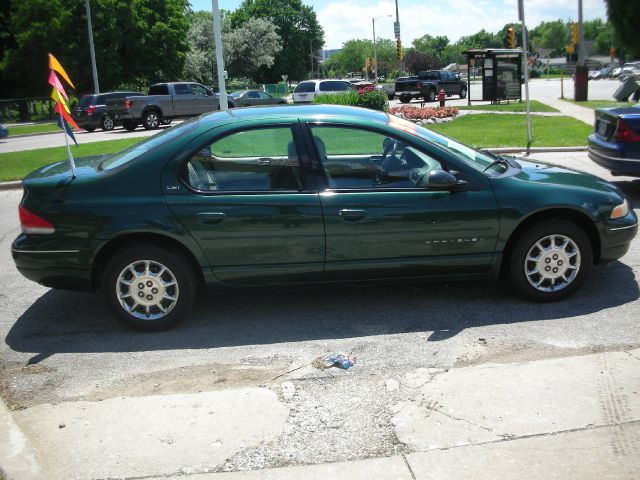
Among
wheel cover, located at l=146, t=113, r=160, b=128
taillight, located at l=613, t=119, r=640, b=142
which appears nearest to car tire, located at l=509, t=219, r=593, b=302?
taillight, located at l=613, t=119, r=640, b=142

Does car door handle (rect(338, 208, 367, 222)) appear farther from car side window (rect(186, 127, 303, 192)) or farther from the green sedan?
car side window (rect(186, 127, 303, 192))

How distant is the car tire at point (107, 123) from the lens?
1094 inches

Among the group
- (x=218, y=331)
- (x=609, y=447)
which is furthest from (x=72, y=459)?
(x=609, y=447)

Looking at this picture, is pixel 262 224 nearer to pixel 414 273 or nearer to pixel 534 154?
pixel 414 273

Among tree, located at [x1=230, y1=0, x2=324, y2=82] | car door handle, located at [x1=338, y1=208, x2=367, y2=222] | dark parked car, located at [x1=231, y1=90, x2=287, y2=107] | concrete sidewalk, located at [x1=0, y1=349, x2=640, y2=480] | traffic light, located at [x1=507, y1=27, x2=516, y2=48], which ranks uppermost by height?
tree, located at [x1=230, y1=0, x2=324, y2=82]

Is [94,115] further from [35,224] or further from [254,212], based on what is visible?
[254,212]

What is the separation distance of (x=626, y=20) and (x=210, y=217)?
88.2 feet

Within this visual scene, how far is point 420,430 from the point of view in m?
3.55

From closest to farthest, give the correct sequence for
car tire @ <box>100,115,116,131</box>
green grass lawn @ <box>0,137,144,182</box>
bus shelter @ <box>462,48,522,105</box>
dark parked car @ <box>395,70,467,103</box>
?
green grass lawn @ <box>0,137,144,182</box>, car tire @ <box>100,115,116,131</box>, bus shelter @ <box>462,48,522,105</box>, dark parked car @ <box>395,70,467,103</box>

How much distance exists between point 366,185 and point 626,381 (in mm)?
2206

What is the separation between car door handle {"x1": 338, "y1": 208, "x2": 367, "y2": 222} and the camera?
493 centimetres

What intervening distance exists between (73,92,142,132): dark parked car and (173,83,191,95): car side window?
2496 mm

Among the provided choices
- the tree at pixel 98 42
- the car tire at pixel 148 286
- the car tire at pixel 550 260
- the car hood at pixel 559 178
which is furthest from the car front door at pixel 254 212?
the tree at pixel 98 42

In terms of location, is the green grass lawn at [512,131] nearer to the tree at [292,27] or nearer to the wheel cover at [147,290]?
the wheel cover at [147,290]
